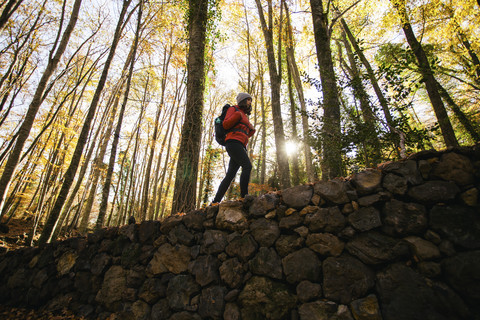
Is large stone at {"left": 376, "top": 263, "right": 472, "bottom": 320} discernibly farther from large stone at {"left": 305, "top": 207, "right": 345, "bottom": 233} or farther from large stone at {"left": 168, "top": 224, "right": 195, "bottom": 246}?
A: large stone at {"left": 168, "top": 224, "right": 195, "bottom": 246}

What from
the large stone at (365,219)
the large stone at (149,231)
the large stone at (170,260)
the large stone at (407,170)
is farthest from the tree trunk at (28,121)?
the large stone at (407,170)

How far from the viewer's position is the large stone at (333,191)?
6.77 ft

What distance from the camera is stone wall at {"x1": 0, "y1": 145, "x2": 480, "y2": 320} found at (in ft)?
5.17

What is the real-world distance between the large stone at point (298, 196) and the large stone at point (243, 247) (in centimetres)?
63

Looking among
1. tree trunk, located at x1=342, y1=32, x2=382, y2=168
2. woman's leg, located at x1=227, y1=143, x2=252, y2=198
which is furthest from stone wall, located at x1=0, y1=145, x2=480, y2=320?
tree trunk, located at x1=342, y1=32, x2=382, y2=168

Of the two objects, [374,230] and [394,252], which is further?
[374,230]

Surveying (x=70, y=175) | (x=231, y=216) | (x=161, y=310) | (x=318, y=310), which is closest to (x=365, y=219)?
(x=318, y=310)

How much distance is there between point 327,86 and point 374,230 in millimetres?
3196

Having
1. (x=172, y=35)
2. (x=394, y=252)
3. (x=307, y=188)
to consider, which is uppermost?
(x=172, y=35)

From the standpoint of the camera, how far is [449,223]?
1.62m

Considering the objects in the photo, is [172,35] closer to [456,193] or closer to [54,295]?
[54,295]

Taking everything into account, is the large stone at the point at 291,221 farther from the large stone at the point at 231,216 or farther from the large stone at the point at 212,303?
the large stone at the point at 212,303

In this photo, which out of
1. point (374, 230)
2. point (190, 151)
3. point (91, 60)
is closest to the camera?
point (374, 230)

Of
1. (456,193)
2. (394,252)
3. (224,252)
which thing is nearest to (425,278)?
(394,252)
